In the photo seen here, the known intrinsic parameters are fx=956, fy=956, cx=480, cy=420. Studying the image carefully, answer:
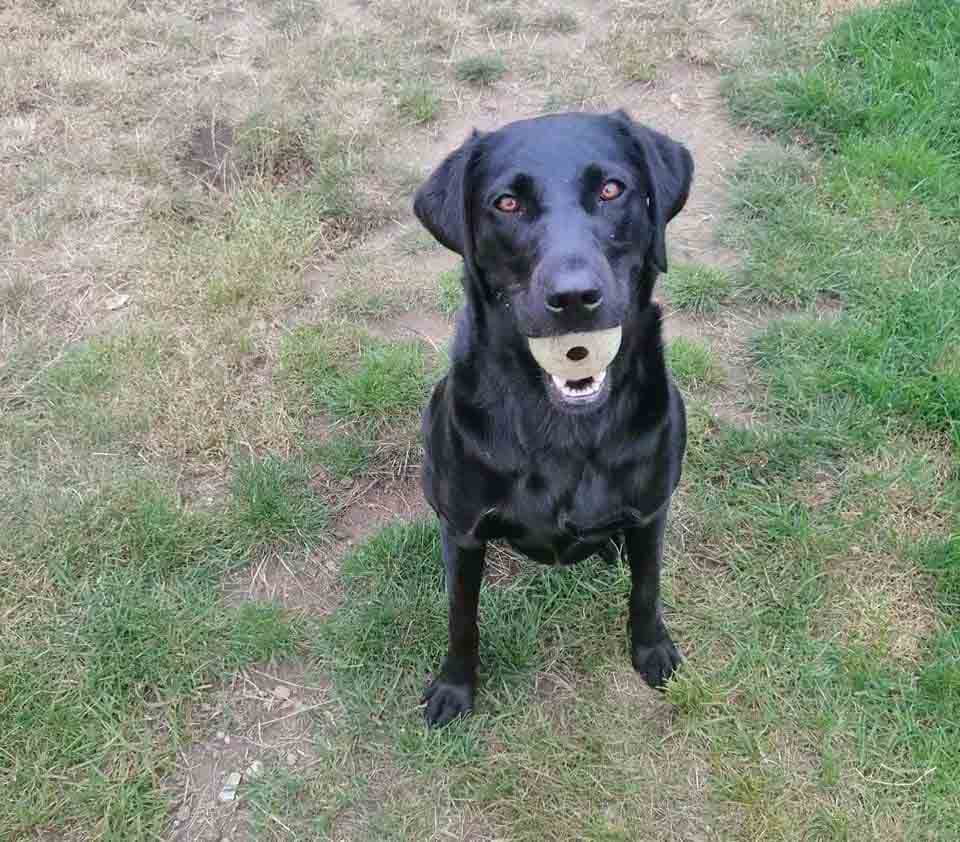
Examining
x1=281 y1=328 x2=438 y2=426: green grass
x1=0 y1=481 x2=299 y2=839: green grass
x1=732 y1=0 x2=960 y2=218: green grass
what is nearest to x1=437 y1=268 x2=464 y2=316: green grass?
x1=281 y1=328 x2=438 y2=426: green grass

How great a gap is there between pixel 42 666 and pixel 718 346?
2.54 meters

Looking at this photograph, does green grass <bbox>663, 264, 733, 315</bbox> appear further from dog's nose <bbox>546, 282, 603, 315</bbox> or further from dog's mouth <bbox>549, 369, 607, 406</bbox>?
dog's nose <bbox>546, 282, 603, 315</bbox>

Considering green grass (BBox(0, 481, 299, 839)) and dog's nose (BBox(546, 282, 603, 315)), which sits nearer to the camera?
dog's nose (BBox(546, 282, 603, 315))

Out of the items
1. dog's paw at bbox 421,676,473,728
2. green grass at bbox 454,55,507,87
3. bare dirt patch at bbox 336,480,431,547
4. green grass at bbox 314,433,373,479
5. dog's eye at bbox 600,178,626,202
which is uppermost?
dog's eye at bbox 600,178,626,202

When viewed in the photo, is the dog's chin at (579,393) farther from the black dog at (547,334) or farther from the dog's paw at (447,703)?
the dog's paw at (447,703)

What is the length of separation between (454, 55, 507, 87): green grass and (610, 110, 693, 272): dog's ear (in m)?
2.91

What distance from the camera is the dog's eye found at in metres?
2.07

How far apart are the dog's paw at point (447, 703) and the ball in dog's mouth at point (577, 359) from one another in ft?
3.29

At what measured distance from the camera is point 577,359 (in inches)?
78.0

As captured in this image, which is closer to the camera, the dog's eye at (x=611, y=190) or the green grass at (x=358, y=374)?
the dog's eye at (x=611, y=190)

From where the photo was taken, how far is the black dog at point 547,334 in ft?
6.72

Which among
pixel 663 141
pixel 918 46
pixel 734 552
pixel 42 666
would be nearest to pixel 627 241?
pixel 663 141

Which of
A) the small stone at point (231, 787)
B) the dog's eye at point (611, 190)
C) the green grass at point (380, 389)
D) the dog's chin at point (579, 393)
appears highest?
the dog's eye at point (611, 190)

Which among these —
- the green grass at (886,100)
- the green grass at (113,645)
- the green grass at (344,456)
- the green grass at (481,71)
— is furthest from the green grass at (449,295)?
the green grass at (886,100)
